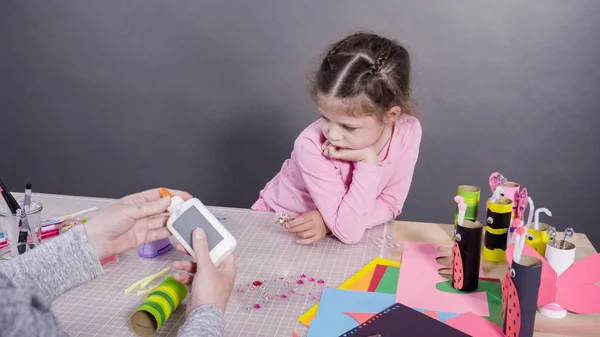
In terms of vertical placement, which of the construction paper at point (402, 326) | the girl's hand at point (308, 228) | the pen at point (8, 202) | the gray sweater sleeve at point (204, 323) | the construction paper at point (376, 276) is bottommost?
the construction paper at point (402, 326)

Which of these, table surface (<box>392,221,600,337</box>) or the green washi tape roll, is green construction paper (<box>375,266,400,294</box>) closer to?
table surface (<box>392,221,600,337</box>)

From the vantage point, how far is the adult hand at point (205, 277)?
0.91 metres

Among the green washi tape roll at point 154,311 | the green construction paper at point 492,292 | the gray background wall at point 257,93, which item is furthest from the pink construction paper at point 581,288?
the gray background wall at point 257,93

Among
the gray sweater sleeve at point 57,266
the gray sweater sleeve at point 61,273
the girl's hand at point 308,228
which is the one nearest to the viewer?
the gray sweater sleeve at point 61,273

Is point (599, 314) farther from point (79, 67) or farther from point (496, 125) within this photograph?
point (79, 67)

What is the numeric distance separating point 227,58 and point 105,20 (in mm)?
570

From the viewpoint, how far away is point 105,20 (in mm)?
2473

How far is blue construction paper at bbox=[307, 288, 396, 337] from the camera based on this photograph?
973 mm

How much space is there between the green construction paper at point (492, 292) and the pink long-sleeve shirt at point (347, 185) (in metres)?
0.25

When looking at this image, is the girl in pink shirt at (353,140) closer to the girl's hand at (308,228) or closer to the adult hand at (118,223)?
the girl's hand at (308,228)

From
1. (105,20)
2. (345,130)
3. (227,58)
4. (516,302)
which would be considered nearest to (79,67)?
(105,20)

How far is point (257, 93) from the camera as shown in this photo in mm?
2416

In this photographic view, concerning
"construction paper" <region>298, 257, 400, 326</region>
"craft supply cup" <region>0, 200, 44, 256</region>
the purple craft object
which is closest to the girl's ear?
"construction paper" <region>298, 257, 400, 326</region>

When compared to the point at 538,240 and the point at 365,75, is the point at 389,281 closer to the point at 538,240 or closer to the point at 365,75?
the point at 538,240
